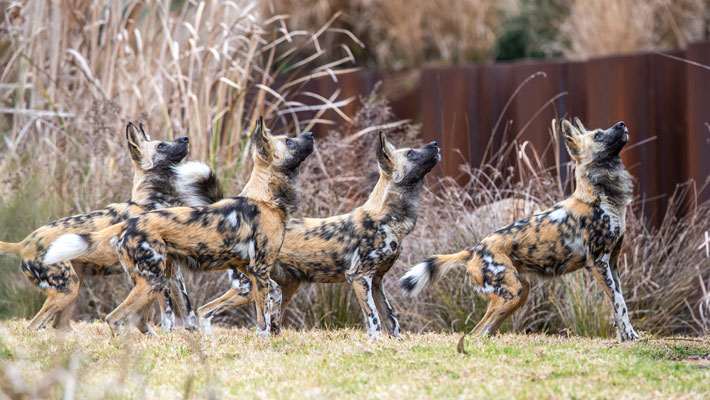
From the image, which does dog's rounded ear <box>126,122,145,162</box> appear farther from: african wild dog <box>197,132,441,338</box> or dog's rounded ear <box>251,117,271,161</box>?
african wild dog <box>197,132,441,338</box>

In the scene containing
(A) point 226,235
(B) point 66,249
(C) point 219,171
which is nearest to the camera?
(B) point 66,249

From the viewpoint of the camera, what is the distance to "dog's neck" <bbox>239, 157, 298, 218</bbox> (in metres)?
6.84

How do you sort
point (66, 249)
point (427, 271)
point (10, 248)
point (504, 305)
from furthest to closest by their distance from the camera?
1. point (10, 248)
2. point (427, 271)
3. point (504, 305)
4. point (66, 249)

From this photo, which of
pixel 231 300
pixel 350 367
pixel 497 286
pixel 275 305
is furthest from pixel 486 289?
pixel 231 300

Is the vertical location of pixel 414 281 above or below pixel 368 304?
above

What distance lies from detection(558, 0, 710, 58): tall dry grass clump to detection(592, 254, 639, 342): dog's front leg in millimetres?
8564

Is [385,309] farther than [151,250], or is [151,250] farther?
[385,309]

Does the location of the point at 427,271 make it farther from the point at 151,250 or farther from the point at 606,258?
the point at 151,250

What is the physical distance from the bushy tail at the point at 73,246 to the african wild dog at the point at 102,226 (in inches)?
20.4

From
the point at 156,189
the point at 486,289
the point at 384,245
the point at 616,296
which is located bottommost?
the point at 616,296

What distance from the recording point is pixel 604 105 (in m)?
11.4

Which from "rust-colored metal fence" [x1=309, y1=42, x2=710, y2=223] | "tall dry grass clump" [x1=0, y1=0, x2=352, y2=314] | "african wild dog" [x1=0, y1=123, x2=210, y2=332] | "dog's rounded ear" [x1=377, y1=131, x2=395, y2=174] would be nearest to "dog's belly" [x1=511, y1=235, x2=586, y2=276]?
"dog's rounded ear" [x1=377, y1=131, x2=395, y2=174]

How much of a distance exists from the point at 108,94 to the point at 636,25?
8224 millimetres

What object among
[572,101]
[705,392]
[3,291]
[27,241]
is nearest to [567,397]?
[705,392]
